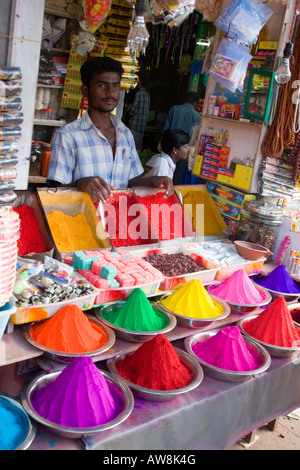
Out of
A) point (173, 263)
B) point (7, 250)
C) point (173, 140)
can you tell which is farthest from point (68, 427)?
point (173, 140)

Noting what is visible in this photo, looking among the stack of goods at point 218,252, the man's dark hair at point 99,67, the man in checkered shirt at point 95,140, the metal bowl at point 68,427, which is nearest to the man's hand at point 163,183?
the man in checkered shirt at point 95,140

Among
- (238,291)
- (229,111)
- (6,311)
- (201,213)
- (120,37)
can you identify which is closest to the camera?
(6,311)

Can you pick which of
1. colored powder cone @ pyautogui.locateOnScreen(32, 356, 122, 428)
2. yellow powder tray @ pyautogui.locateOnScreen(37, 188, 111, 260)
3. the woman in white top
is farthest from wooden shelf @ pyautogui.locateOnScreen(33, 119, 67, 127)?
colored powder cone @ pyautogui.locateOnScreen(32, 356, 122, 428)

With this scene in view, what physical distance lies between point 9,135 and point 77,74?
10.7 ft

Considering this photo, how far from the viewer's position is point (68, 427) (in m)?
1.25

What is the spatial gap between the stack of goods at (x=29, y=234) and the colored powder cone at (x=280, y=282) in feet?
3.87

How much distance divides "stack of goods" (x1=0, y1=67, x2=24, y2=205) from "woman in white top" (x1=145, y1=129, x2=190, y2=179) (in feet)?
5.48

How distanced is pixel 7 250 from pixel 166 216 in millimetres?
1347

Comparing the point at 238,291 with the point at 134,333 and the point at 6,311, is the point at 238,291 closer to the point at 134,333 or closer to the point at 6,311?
the point at 134,333

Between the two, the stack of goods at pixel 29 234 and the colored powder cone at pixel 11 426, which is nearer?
the colored powder cone at pixel 11 426

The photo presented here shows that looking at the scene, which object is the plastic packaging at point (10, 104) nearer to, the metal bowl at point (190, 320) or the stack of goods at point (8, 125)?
the stack of goods at point (8, 125)

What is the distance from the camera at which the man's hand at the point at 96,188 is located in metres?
2.24

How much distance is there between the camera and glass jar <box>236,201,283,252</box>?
268 cm
